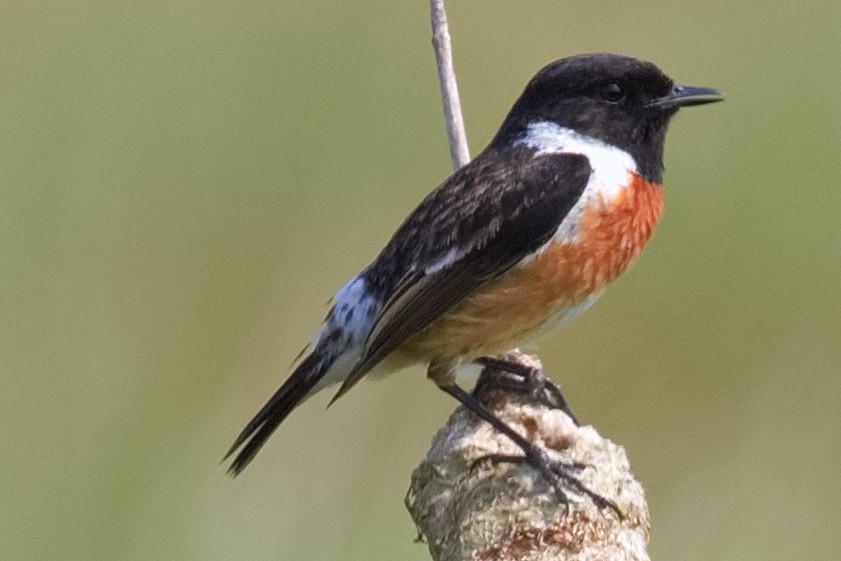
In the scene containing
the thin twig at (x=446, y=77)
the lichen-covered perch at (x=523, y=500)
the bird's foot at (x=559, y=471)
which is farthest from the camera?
the thin twig at (x=446, y=77)

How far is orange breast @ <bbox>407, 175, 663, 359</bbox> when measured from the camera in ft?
18.7

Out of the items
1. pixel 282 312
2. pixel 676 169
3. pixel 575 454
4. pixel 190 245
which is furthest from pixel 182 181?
pixel 575 454

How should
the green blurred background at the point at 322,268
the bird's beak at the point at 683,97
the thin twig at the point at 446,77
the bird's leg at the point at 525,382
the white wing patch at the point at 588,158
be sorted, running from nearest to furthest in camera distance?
the bird's leg at the point at 525,382 → the white wing patch at the point at 588,158 → the thin twig at the point at 446,77 → the bird's beak at the point at 683,97 → the green blurred background at the point at 322,268

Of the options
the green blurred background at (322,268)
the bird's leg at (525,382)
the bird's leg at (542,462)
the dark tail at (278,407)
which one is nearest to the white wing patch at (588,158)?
the bird's leg at (525,382)

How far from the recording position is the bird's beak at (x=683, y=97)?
5953 millimetres

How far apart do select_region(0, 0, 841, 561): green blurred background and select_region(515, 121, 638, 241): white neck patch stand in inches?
76.8

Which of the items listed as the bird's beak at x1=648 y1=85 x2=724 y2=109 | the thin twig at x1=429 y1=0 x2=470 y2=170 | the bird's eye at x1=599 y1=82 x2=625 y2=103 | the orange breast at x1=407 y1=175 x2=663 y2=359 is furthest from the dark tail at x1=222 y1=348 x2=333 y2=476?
the bird's beak at x1=648 y1=85 x2=724 y2=109

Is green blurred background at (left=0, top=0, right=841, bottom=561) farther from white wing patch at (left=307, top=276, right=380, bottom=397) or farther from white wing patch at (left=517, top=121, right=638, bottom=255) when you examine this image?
white wing patch at (left=517, top=121, right=638, bottom=255)

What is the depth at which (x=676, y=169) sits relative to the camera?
28.6ft

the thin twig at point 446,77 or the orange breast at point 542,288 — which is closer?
the orange breast at point 542,288

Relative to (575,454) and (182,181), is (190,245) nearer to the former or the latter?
(182,181)

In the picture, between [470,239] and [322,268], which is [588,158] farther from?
[322,268]

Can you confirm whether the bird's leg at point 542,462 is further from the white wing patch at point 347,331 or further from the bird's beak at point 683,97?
the bird's beak at point 683,97

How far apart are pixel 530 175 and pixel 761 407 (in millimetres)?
2659
